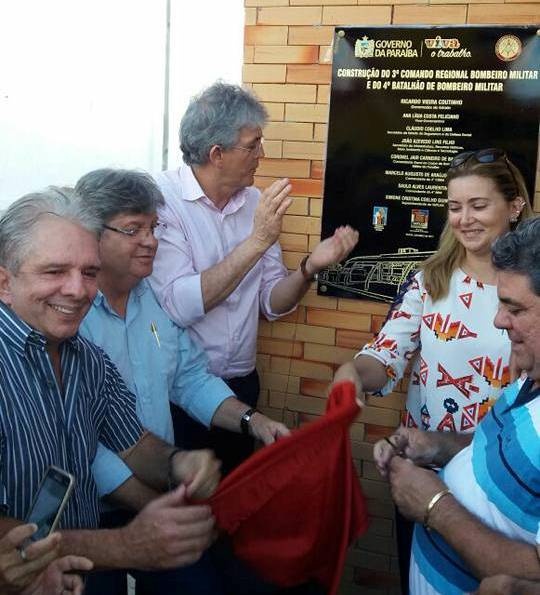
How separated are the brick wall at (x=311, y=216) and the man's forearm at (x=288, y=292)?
0.58 ft

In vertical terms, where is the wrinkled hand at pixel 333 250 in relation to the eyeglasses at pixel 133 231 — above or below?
below

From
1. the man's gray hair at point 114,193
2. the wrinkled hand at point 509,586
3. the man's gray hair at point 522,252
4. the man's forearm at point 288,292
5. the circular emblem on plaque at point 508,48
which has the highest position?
the circular emblem on plaque at point 508,48

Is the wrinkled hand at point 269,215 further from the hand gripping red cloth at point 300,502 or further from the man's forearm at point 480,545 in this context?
the man's forearm at point 480,545

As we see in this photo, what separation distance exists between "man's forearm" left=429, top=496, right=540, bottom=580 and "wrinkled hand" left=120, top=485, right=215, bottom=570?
0.61 metres

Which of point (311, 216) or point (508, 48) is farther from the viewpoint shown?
point (311, 216)

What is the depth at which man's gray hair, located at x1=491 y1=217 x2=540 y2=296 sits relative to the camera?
1.76 meters

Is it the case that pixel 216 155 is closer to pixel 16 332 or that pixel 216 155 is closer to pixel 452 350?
pixel 452 350

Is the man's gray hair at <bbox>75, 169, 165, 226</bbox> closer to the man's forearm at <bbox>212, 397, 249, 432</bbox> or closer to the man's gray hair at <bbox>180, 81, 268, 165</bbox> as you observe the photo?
the man's gray hair at <bbox>180, 81, 268, 165</bbox>

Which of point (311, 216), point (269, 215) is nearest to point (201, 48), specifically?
point (311, 216)

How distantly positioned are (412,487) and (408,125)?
172 centimetres

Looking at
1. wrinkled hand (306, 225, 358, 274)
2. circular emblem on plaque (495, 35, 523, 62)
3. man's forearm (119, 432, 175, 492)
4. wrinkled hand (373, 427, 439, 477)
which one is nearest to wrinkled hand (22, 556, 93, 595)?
man's forearm (119, 432, 175, 492)

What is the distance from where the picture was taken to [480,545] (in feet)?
5.48

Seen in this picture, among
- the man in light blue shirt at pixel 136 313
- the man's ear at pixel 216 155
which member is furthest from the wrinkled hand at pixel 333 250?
the man in light blue shirt at pixel 136 313

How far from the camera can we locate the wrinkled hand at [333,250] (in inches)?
117
